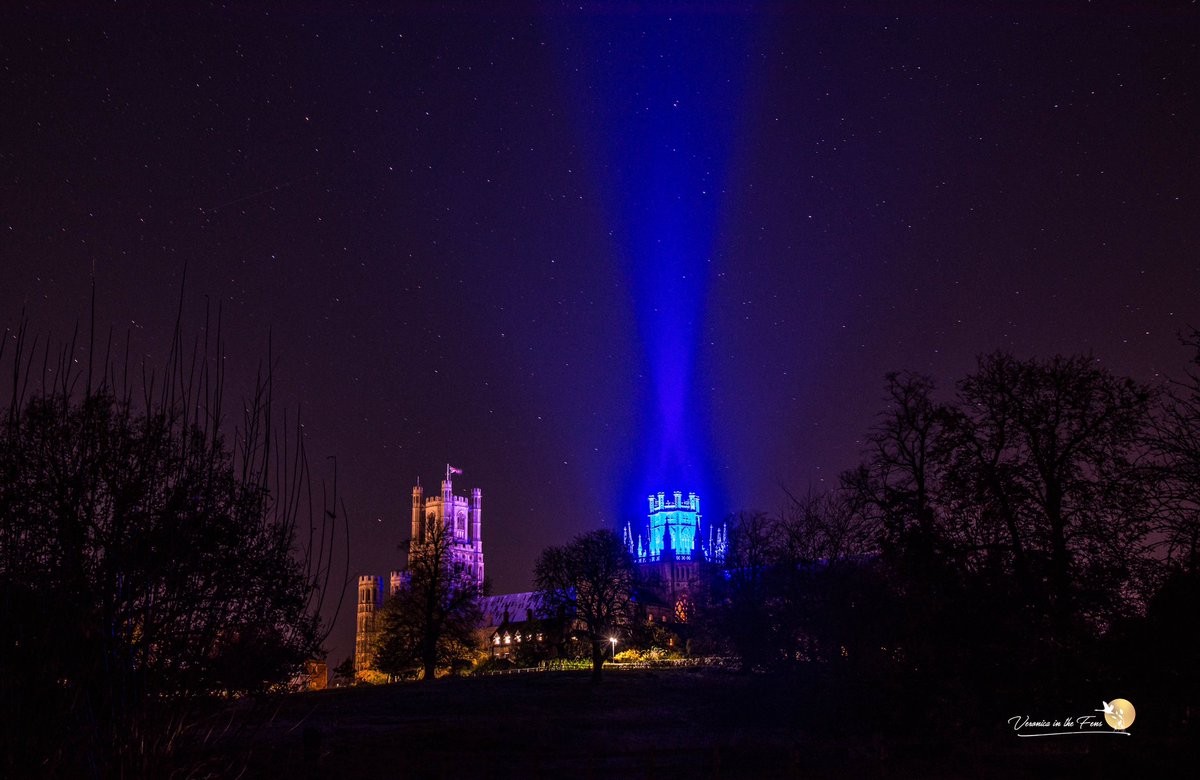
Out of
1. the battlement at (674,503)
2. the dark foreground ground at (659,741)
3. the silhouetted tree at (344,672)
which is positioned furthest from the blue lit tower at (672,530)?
the dark foreground ground at (659,741)

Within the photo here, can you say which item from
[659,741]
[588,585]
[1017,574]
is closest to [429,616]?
[588,585]

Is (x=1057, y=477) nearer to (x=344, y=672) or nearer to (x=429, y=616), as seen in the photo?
(x=429, y=616)

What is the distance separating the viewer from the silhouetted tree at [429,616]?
7950 cm

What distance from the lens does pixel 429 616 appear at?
7875 centimetres

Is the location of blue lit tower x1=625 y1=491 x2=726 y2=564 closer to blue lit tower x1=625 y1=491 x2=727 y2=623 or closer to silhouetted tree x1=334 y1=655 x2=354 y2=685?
blue lit tower x1=625 y1=491 x2=727 y2=623

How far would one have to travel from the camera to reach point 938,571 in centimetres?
2694

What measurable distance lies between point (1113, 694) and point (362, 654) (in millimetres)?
188466

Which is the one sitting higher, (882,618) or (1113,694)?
(882,618)

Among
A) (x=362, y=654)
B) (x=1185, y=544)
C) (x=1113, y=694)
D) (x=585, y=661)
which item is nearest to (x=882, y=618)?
(x=1113, y=694)

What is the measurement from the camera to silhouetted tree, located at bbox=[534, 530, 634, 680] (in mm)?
84938

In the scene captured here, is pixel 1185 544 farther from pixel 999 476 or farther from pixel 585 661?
pixel 585 661

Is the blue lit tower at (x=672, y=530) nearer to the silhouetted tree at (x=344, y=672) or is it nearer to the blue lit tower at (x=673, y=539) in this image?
the blue lit tower at (x=673, y=539)

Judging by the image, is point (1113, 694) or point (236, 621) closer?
point (236, 621)

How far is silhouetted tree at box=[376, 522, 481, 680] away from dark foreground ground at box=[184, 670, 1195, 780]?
2397 cm
